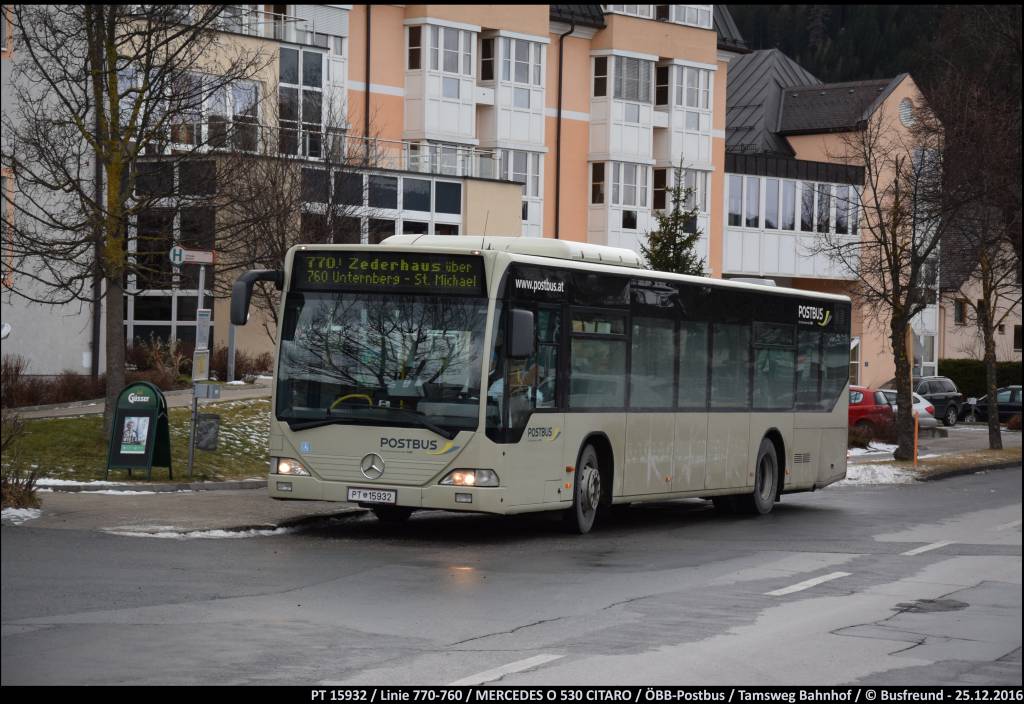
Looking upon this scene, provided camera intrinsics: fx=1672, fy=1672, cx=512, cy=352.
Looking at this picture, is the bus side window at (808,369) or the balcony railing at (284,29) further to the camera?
the balcony railing at (284,29)

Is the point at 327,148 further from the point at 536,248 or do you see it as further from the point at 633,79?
the point at 633,79

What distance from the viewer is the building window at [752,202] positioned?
65.9m

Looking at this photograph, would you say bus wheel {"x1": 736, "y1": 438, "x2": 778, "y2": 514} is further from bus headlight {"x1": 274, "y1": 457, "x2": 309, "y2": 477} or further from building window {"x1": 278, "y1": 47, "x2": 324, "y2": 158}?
building window {"x1": 278, "y1": 47, "x2": 324, "y2": 158}

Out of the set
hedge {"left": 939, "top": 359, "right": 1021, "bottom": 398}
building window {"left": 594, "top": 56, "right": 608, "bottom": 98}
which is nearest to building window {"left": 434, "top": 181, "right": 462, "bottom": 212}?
building window {"left": 594, "top": 56, "right": 608, "bottom": 98}

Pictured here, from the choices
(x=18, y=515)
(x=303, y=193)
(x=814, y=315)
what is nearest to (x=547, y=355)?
(x=18, y=515)

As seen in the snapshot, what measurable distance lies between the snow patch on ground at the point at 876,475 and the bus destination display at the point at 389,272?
1524cm

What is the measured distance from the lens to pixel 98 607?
10.8 m

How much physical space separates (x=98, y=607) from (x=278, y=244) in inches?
870

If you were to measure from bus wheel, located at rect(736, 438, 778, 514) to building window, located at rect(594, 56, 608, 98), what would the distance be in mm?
38745

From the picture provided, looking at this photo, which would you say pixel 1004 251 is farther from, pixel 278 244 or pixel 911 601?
pixel 911 601

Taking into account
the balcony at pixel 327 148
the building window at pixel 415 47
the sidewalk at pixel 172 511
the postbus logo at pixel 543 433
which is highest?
the building window at pixel 415 47

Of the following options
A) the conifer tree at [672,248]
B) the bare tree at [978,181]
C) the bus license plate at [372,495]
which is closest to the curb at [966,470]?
the bare tree at [978,181]

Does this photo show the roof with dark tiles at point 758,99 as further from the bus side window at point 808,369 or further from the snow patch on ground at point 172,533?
the snow patch on ground at point 172,533

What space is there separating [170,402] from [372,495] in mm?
14407
